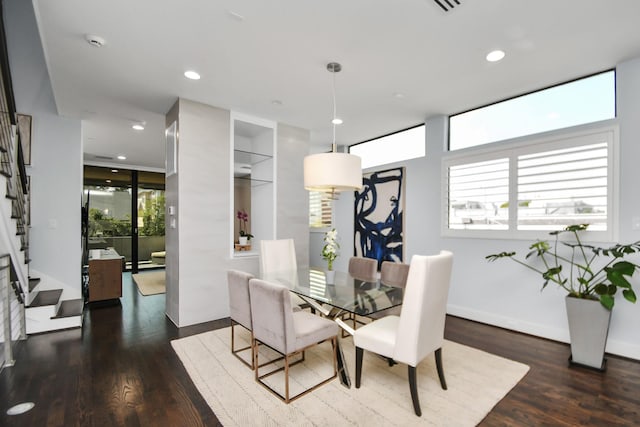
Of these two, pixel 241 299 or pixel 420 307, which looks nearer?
pixel 420 307

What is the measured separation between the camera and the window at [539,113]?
3115 millimetres

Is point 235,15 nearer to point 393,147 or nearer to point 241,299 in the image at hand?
point 241,299

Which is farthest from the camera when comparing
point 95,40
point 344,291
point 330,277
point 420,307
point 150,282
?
point 150,282

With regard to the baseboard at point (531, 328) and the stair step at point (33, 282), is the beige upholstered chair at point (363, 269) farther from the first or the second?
the stair step at point (33, 282)

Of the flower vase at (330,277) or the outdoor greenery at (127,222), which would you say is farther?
the outdoor greenery at (127,222)

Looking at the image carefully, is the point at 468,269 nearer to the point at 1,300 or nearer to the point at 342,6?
the point at 342,6

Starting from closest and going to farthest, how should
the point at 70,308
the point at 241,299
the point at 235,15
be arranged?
the point at 235,15 < the point at 241,299 < the point at 70,308

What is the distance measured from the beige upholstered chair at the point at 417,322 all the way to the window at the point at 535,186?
6.63 feet

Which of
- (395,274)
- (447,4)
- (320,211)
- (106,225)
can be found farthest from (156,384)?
(106,225)

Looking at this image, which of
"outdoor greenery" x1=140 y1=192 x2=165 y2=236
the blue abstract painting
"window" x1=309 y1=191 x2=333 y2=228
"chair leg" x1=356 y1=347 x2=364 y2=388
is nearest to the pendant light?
"chair leg" x1=356 y1=347 x2=364 y2=388

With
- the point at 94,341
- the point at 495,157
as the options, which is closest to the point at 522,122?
the point at 495,157

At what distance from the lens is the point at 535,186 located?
3469 mm

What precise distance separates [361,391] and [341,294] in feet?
2.39

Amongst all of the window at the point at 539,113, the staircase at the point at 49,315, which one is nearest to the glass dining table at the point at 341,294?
the staircase at the point at 49,315
